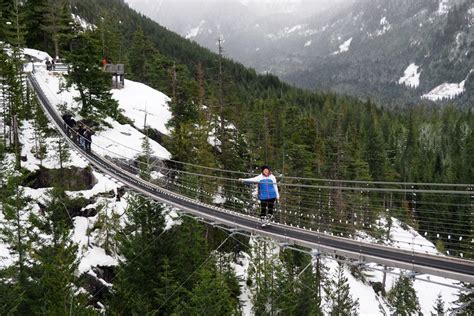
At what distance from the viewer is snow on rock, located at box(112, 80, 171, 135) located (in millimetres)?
31641

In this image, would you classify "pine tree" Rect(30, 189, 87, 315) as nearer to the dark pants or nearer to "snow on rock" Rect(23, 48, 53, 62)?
the dark pants

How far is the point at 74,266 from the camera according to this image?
1612 centimetres

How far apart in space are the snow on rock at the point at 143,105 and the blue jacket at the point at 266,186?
19.9 metres

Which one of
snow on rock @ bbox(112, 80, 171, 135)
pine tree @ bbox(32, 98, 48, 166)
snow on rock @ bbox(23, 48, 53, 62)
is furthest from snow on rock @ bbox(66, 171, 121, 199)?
snow on rock @ bbox(23, 48, 53, 62)

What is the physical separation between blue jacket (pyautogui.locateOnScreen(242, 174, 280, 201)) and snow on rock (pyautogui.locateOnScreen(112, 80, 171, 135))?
19.9 metres

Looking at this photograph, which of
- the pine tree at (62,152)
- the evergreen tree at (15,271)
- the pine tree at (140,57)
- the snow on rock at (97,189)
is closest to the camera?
the evergreen tree at (15,271)

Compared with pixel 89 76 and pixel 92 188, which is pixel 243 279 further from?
pixel 89 76

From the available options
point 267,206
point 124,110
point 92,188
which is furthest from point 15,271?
point 124,110

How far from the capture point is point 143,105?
33.9m

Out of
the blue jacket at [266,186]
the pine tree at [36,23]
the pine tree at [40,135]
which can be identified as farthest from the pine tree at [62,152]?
the pine tree at [36,23]

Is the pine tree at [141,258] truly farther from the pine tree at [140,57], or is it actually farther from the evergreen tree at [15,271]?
the pine tree at [140,57]

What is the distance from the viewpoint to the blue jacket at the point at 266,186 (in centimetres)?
1121

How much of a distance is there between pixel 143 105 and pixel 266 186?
80.4 ft

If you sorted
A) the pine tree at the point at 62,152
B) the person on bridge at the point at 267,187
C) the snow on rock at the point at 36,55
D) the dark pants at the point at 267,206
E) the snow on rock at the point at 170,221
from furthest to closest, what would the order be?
the snow on rock at the point at 36,55 → the pine tree at the point at 62,152 → the snow on rock at the point at 170,221 → the dark pants at the point at 267,206 → the person on bridge at the point at 267,187
